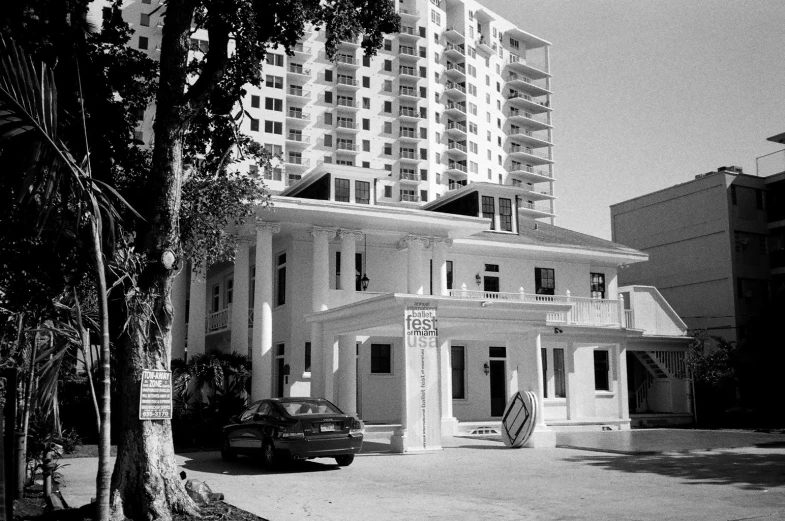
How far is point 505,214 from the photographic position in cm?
2934

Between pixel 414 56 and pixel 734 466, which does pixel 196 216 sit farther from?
pixel 414 56

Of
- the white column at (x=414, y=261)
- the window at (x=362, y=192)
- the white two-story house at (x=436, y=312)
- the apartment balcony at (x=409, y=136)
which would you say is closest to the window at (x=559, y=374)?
the white two-story house at (x=436, y=312)

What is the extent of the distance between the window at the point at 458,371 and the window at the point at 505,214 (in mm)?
5052

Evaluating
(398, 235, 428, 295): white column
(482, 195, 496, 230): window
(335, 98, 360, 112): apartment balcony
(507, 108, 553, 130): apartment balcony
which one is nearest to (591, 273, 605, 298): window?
(482, 195, 496, 230): window

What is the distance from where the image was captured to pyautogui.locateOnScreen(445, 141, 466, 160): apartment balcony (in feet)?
286

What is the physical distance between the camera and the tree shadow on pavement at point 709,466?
42.2 ft

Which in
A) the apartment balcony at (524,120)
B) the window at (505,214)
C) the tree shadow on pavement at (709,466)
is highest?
the apartment balcony at (524,120)

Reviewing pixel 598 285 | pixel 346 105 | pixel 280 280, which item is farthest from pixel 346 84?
pixel 280 280

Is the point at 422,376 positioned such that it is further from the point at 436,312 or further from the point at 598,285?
the point at 598,285

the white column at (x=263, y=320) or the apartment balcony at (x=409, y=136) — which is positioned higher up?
the apartment balcony at (x=409, y=136)

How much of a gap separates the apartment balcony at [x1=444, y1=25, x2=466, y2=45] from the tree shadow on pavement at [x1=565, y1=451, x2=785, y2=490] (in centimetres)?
7803

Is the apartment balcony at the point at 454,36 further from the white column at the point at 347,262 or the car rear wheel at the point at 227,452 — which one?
the car rear wheel at the point at 227,452

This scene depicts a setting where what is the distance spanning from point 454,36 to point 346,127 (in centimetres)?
1876

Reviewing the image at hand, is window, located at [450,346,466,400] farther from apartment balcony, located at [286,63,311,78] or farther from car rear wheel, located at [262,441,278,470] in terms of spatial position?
apartment balcony, located at [286,63,311,78]
